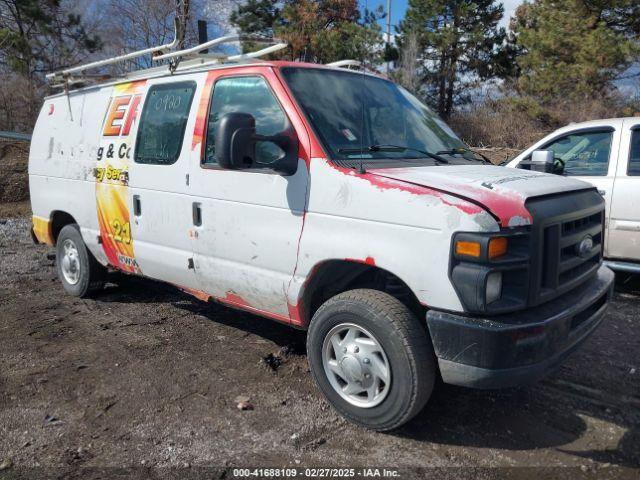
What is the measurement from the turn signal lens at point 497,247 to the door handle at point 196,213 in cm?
226

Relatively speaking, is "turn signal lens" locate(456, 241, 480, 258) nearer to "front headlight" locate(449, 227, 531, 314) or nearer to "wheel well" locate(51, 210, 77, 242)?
"front headlight" locate(449, 227, 531, 314)

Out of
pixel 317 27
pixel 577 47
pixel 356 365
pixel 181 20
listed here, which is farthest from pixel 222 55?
pixel 317 27

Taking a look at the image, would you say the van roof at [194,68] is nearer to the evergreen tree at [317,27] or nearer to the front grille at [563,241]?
the front grille at [563,241]

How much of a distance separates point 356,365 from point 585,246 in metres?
1.57

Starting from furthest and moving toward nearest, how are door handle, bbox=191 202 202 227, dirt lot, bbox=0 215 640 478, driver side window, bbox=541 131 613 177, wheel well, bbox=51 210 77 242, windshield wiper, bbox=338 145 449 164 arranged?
driver side window, bbox=541 131 613 177
wheel well, bbox=51 210 77 242
door handle, bbox=191 202 202 227
windshield wiper, bbox=338 145 449 164
dirt lot, bbox=0 215 640 478

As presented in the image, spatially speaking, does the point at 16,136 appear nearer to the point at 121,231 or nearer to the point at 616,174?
the point at 121,231

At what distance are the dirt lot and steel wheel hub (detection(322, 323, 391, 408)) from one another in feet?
Result: 0.75

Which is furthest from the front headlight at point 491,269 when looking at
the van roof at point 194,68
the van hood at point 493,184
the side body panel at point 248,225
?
the van roof at point 194,68

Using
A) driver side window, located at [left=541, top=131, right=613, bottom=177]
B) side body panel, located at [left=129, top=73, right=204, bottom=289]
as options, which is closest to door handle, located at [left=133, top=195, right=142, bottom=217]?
side body panel, located at [left=129, top=73, right=204, bottom=289]

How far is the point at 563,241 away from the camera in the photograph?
10.2 ft

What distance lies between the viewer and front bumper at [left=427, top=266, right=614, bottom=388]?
2.83 meters

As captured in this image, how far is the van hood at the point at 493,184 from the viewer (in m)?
2.86

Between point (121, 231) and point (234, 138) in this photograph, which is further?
point (121, 231)

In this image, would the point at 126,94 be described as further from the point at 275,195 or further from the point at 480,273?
the point at 480,273
